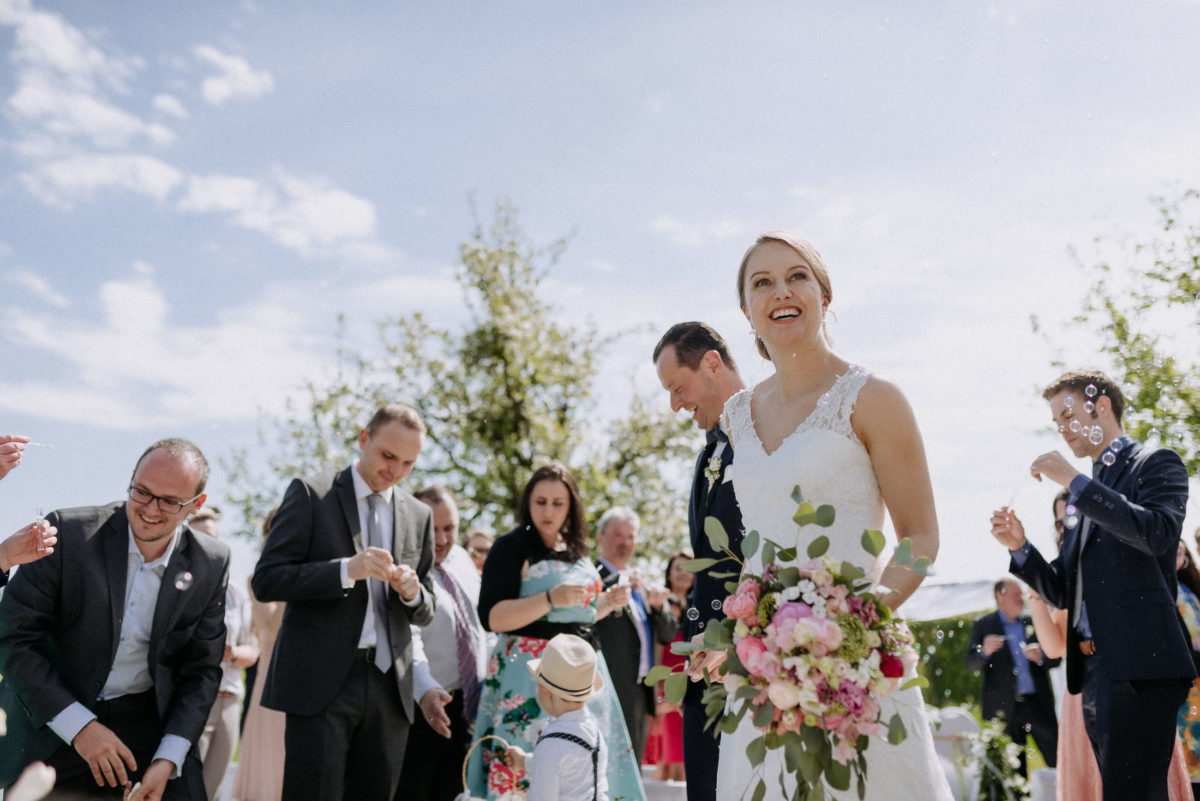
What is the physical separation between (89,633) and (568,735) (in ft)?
6.86

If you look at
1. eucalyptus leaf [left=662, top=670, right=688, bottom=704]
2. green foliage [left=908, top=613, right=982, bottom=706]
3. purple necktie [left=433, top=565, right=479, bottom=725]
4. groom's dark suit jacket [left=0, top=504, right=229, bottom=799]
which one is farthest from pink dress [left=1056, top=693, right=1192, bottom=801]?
green foliage [left=908, top=613, right=982, bottom=706]

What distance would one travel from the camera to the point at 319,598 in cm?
478

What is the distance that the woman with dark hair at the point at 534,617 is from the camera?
574cm

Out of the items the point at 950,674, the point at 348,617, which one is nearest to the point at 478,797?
the point at 348,617

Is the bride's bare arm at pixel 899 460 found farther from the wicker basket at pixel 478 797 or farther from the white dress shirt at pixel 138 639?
the wicker basket at pixel 478 797

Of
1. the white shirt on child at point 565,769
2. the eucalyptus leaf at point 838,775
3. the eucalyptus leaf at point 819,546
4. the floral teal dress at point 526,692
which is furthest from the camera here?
the floral teal dress at point 526,692

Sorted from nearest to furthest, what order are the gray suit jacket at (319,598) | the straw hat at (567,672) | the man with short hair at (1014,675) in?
the gray suit jacket at (319,598)
the straw hat at (567,672)
the man with short hair at (1014,675)

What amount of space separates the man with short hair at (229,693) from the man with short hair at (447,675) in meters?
1.63

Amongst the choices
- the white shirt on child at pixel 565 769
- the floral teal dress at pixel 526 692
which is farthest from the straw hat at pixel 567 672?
the floral teal dress at pixel 526 692

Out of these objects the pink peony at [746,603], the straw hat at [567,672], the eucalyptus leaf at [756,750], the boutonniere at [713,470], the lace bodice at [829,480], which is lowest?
the eucalyptus leaf at [756,750]

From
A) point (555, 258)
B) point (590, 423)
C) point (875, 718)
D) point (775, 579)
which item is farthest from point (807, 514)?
point (555, 258)

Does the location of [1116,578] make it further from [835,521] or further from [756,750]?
[756,750]

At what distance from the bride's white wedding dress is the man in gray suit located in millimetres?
2108

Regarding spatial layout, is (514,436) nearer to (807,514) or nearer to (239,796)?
(239,796)
